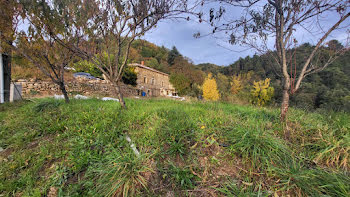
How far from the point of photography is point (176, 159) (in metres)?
1.84

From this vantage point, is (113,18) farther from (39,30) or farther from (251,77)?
(251,77)

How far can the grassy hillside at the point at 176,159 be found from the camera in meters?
1.40

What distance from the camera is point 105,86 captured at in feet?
46.4

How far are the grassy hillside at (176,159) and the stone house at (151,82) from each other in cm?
1758

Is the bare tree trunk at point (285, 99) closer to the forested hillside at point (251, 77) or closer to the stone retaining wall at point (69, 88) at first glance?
the forested hillside at point (251, 77)

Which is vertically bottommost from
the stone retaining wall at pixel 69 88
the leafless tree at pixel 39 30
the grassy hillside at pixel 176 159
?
the grassy hillside at pixel 176 159

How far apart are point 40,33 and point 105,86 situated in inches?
449

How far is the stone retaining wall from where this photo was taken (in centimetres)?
998

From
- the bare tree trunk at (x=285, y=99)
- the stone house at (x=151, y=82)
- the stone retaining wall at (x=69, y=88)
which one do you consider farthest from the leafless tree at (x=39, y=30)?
the stone house at (x=151, y=82)

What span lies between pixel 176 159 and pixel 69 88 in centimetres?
1395

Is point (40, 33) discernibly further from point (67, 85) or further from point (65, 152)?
point (67, 85)

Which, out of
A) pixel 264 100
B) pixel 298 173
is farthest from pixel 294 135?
pixel 264 100

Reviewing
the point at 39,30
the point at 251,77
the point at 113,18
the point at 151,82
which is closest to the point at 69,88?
the point at 39,30

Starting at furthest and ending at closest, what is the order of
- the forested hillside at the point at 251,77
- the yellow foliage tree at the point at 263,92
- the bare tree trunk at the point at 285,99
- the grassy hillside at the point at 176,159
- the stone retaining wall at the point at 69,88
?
the yellow foliage tree at the point at 263,92
the stone retaining wall at the point at 69,88
the forested hillside at the point at 251,77
the bare tree trunk at the point at 285,99
the grassy hillside at the point at 176,159
